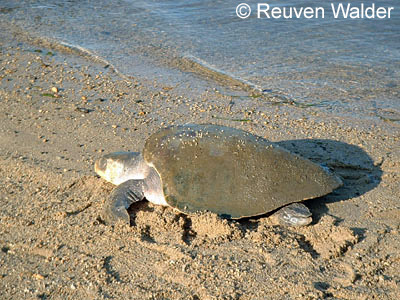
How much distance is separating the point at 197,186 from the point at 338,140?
2.10 metres

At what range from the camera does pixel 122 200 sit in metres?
3.53

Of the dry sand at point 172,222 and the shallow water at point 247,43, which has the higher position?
the shallow water at point 247,43

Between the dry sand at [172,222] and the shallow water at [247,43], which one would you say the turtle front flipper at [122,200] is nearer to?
the dry sand at [172,222]

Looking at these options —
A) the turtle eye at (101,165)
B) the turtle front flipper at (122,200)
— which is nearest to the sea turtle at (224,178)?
the turtle front flipper at (122,200)

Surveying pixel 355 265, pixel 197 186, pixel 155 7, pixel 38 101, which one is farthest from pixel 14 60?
pixel 355 265

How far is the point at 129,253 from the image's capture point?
3.08 meters

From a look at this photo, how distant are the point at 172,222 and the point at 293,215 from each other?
2.98ft

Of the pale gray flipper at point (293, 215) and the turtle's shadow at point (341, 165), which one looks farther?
the turtle's shadow at point (341, 165)

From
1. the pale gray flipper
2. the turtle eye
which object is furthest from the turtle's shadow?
the turtle eye

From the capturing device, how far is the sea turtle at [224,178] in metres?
3.34

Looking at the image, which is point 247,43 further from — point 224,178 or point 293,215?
point 293,215

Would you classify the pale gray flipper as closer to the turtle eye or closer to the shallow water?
the turtle eye

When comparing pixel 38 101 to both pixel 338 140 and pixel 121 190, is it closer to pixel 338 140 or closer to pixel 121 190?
pixel 121 190

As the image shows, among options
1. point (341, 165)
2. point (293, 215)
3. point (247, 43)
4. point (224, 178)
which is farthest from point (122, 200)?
point (247, 43)
